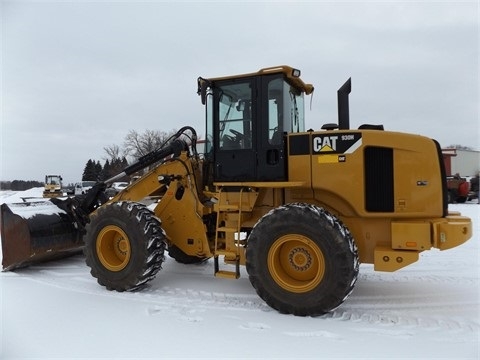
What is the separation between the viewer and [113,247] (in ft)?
20.1

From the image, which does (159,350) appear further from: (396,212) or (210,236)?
(396,212)

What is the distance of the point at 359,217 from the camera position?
5.05 meters

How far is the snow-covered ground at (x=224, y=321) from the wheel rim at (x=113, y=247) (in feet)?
1.33

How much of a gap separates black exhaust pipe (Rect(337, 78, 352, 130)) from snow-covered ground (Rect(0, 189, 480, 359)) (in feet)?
7.30

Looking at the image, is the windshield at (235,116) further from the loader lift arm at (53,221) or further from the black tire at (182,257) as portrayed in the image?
the black tire at (182,257)

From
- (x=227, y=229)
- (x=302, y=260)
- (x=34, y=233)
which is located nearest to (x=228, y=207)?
(x=227, y=229)

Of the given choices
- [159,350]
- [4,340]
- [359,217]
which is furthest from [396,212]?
[4,340]

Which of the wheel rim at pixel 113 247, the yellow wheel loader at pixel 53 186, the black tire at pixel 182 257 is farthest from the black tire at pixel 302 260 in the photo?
the yellow wheel loader at pixel 53 186

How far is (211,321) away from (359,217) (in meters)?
2.15

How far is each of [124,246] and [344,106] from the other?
12.0ft

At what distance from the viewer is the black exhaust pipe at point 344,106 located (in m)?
5.21

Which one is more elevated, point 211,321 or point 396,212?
point 396,212

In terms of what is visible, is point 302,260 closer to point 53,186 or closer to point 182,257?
point 182,257

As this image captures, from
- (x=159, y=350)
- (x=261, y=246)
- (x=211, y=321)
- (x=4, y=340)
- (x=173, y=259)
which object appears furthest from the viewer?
(x=173, y=259)
